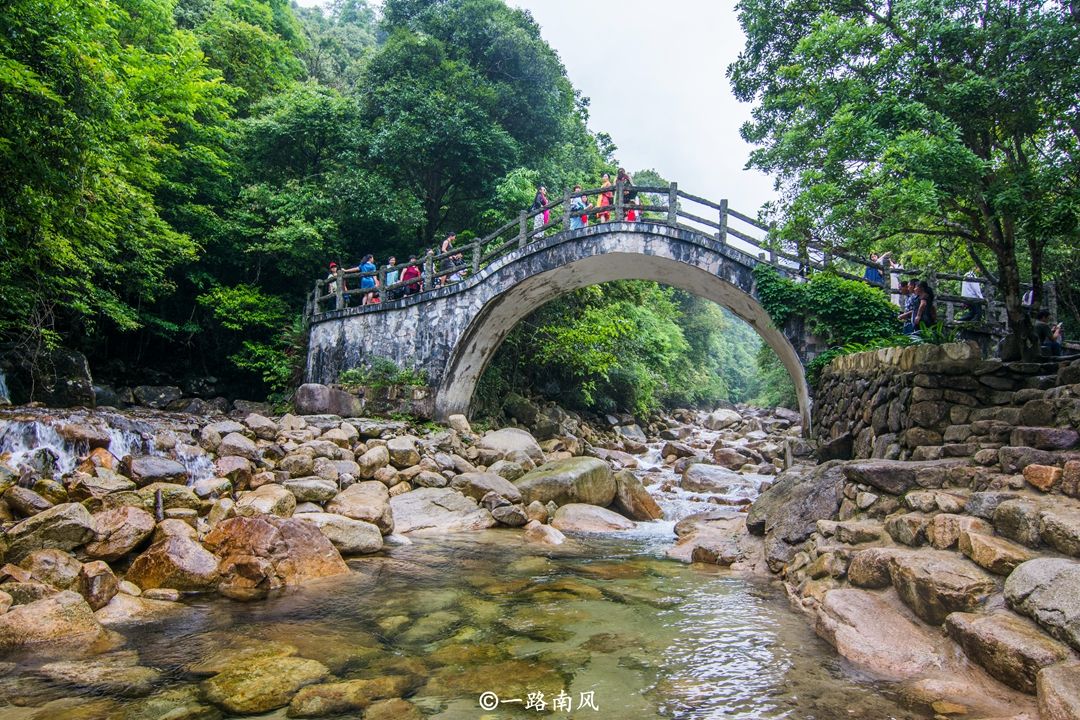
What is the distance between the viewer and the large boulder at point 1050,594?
2.85m

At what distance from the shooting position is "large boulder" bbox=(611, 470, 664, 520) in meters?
9.52

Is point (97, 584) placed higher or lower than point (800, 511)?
lower

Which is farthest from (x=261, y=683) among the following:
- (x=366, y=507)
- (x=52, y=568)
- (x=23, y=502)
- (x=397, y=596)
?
(x=366, y=507)

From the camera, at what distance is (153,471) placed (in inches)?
250

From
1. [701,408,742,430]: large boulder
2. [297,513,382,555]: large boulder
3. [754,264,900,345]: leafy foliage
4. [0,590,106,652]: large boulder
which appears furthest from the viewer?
[701,408,742,430]: large boulder

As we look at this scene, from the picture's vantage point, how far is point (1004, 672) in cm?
292

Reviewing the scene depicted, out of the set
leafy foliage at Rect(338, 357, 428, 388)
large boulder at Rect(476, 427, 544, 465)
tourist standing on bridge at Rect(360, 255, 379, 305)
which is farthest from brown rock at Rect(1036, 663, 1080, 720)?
tourist standing on bridge at Rect(360, 255, 379, 305)

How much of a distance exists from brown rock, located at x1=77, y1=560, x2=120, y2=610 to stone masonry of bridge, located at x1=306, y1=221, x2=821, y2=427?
29.8 ft

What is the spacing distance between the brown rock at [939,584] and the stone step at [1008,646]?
134mm

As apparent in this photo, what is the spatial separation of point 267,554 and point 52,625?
1.59 m

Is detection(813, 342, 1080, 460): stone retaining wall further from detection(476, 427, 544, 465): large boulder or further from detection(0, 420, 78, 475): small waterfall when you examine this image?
detection(0, 420, 78, 475): small waterfall

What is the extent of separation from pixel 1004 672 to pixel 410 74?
63.5ft

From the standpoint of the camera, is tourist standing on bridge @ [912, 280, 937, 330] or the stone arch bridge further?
the stone arch bridge

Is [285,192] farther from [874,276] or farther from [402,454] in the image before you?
[874,276]
